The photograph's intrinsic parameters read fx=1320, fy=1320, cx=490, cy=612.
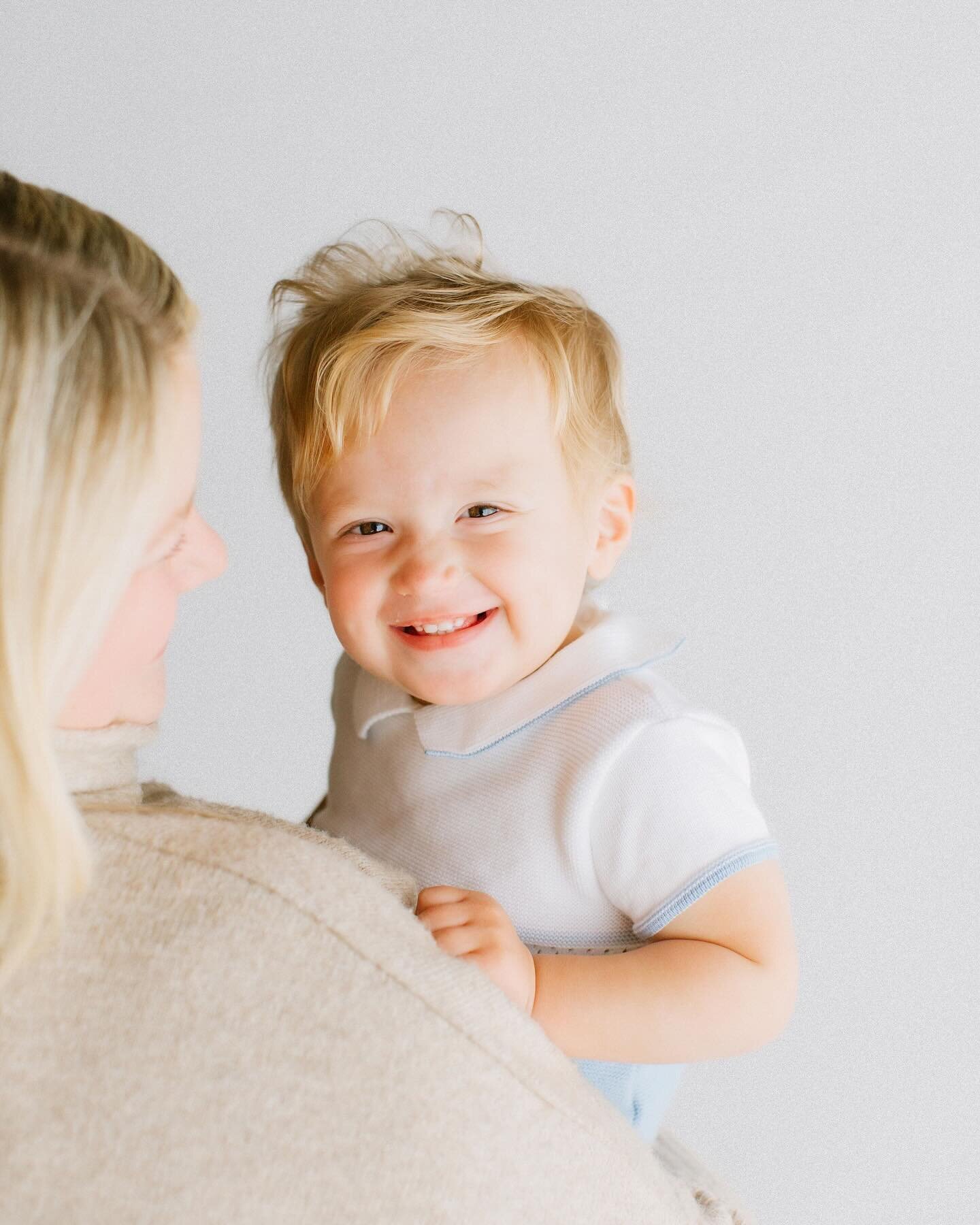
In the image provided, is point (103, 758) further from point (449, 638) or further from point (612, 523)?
point (612, 523)

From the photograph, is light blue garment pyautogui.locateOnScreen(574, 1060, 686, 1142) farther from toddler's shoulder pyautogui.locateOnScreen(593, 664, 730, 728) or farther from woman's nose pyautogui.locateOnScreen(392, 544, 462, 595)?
woman's nose pyautogui.locateOnScreen(392, 544, 462, 595)

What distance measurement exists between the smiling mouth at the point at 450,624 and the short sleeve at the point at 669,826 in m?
0.20

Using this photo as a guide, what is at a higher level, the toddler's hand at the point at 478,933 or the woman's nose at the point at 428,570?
the woman's nose at the point at 428,570

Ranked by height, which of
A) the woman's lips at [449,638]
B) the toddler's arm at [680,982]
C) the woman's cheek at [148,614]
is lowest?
the toddler's arm at [680,982]

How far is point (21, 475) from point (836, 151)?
5.13 feet

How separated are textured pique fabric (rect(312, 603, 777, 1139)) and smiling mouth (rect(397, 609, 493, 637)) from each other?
0.24 feet

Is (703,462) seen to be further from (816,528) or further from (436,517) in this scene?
(436,517)

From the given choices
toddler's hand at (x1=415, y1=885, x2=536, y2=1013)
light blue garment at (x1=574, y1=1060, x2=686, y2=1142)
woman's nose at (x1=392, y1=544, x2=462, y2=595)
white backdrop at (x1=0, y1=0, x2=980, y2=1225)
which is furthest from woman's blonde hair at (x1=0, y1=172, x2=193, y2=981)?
white backdrop at (x1=0, y1=0, x2=980, y2=1225)

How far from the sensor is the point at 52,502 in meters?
0.72

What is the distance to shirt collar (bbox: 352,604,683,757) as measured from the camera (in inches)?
46.4

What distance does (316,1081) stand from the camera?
0.72m

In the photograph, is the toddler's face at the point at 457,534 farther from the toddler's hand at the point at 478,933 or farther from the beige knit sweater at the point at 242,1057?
the beige knit sweater at the point at 242,1057

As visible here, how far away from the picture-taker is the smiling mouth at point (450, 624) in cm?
121

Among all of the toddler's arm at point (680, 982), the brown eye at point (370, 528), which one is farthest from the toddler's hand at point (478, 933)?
the brown eye at point (370, 528)
